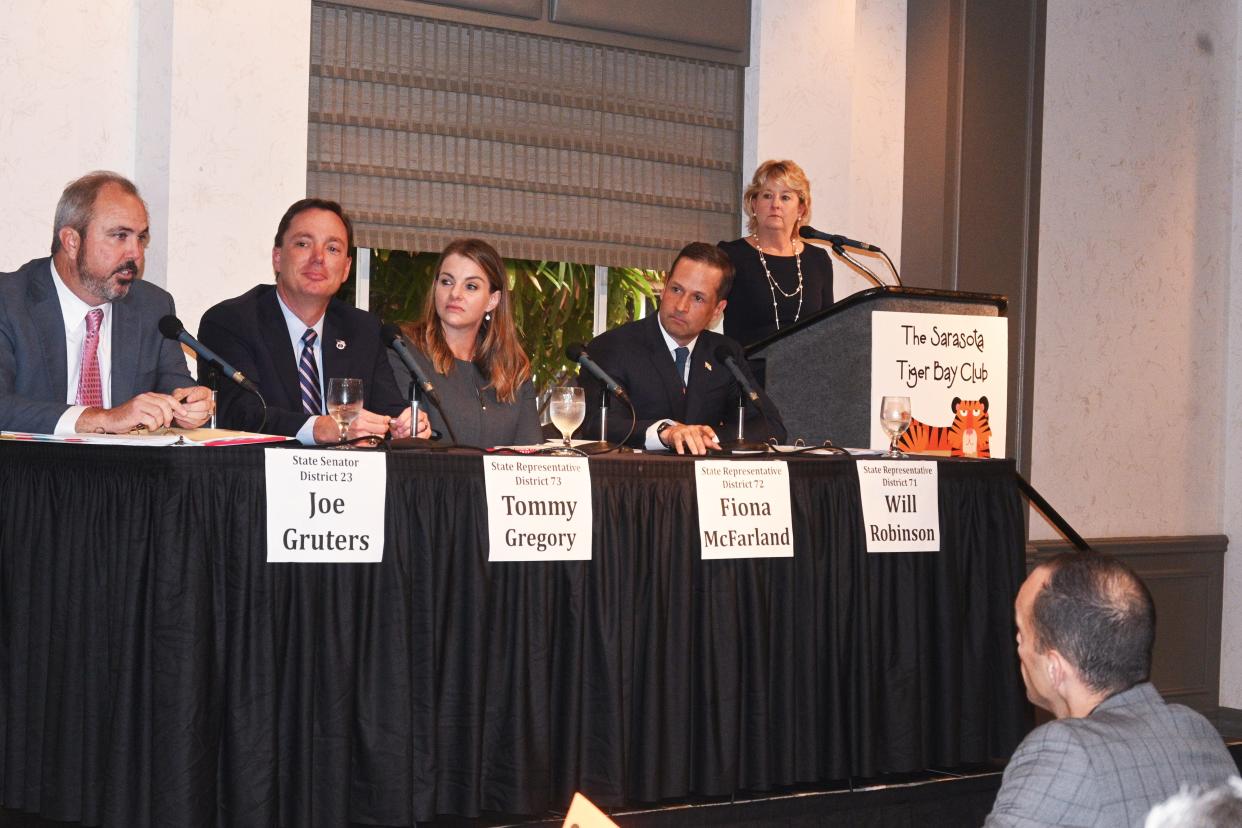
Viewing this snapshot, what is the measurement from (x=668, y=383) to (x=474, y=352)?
2.00 ft

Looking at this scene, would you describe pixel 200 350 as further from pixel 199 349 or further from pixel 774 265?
pixel 774 265

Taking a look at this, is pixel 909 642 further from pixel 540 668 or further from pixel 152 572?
pixel 152 572

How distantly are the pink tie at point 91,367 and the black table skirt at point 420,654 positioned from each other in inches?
30.3

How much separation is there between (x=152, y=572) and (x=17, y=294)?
1.17 metres

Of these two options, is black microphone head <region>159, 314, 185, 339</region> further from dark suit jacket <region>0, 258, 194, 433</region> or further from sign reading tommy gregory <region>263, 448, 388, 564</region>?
sign reading tommy gregory <region>263, 448, 388, 564</region>

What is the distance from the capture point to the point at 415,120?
16.7 ft

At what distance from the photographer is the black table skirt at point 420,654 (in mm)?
2535

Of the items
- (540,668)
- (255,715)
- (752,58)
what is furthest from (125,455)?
(752,58)

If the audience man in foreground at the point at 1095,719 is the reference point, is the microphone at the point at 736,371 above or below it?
above

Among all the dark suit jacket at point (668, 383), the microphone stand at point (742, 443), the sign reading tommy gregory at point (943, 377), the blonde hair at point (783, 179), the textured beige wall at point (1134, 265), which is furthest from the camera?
the textured beige wall at point (1134, 265)

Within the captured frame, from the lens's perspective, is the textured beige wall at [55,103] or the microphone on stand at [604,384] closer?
the microphone on stand at [604,384]

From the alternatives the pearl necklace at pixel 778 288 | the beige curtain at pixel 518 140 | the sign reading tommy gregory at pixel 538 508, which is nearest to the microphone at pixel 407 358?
the sign reading tommy gregory at pixel 538 508

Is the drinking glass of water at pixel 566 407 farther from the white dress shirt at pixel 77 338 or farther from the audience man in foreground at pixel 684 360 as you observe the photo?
the white dress shirt at pixel 77 338

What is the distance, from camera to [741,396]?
370 cm
